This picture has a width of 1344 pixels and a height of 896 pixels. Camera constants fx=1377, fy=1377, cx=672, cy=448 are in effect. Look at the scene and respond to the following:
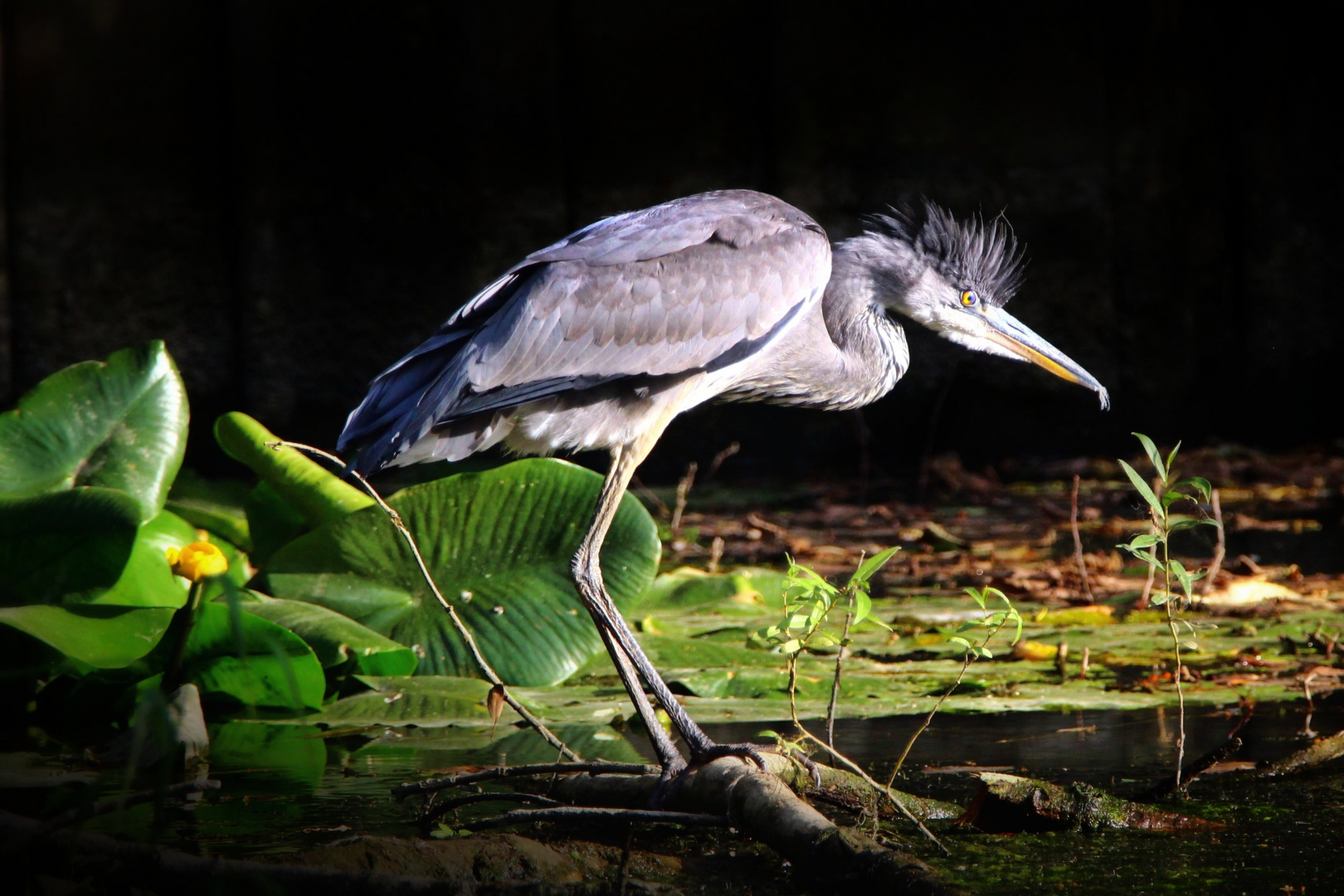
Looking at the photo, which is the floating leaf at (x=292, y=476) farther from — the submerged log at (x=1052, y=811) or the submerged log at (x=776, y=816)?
the submerged log at (x=1052, y=811)

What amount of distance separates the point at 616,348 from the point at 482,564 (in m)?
0.81

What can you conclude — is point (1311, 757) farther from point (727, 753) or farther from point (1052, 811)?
point (727, 753)

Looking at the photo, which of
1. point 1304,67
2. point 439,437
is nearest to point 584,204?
point 1304,67

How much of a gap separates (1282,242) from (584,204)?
4398 millimetres

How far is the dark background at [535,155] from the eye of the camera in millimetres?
8406

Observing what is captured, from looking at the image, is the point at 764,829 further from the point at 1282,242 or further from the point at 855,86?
the point at 1282,242

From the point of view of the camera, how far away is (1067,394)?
8.58 metres

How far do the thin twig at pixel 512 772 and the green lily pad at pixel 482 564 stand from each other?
1.07 metres

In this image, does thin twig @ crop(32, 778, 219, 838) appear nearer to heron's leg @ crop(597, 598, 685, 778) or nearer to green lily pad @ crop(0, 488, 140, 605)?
heron's leg @ crop(597, 598, 685, 778)

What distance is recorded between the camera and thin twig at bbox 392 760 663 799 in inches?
98.3

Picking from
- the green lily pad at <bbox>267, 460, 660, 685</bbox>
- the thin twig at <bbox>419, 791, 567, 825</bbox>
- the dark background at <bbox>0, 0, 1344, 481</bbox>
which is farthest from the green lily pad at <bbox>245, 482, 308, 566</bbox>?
the dark background at <bbox>0, 0, 1344, 481</bbox>

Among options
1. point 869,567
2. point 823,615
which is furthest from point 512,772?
point 869,567

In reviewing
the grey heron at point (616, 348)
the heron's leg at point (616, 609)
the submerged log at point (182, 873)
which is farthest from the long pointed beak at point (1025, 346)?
the submerged log at point (182, 873)

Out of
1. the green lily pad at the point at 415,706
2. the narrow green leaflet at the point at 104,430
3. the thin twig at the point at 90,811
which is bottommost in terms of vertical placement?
the green lily pad at the point at 415,706
